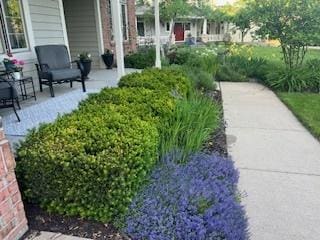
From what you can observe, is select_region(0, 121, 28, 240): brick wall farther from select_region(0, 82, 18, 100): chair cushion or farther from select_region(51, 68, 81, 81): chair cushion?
select_region(51, 68, 81, 81): chair cushion

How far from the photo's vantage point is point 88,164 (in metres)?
1.69

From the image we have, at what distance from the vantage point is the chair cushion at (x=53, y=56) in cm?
584

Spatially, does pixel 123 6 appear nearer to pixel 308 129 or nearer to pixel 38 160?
pixel 308 129

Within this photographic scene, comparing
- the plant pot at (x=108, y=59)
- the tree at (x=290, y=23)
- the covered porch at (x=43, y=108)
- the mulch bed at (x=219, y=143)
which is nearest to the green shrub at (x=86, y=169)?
the covered porch at (x=43, y=108)

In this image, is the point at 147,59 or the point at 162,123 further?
the point at 147,59

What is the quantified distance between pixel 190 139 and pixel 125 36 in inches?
361

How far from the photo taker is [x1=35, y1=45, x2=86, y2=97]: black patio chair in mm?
5531

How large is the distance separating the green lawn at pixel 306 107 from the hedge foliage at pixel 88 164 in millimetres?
3020

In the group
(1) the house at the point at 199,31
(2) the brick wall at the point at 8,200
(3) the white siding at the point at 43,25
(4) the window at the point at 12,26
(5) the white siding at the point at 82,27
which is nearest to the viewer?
(2) the brick wall at the point at 8,200

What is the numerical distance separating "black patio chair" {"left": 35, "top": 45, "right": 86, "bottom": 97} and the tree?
478 cm

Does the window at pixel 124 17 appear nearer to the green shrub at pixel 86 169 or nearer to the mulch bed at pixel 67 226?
the green shrub at pixel 86 169

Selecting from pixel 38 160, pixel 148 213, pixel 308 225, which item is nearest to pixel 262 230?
pixel 308 225

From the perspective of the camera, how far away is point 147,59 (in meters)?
10.0

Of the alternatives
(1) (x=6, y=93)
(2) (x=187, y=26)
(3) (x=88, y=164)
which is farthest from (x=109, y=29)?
(2) (x=187, y=26)
